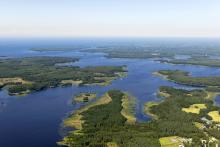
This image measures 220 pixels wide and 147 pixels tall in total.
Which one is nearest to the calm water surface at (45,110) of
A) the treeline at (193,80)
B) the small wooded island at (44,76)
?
the treeline at (193,80)

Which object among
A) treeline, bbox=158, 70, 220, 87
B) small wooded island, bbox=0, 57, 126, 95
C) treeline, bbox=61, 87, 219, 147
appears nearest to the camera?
treeline, bbox=61, 87, 219, 147

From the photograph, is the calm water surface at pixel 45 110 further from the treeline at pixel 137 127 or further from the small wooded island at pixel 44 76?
the small wooded island at pixel 44 76

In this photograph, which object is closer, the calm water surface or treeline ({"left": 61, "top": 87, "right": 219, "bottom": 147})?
treeline ({"left": 61, "top": 87, "right": 219, "bottom": 147})

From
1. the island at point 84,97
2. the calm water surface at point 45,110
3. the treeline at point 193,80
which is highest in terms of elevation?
the treeline at point 193,80

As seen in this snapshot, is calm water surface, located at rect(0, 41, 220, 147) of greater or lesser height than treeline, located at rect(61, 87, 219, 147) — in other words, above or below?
below

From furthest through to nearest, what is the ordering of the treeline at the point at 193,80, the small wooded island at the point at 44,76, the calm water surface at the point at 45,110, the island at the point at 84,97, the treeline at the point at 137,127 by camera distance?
the treeline at the point at 193,80, the small wooded island at the point at 44,76, the island at the point at 84,97, the calm water surface at the point at 45,110, the treeline at the point at 137,127

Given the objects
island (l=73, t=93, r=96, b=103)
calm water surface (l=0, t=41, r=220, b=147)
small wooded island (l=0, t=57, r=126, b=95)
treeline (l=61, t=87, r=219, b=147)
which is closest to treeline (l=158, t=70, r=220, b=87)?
calm water surface (l=0, t=41, r=220, b=147)

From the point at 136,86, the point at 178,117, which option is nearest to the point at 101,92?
the point at 136,86

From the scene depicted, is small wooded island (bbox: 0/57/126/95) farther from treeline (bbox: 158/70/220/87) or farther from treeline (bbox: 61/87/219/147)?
treeline (bbox: 61/87/219/147)

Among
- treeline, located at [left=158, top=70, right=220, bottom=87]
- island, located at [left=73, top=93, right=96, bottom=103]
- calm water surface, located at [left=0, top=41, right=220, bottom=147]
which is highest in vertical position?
treeline, located at [left=158, top=70, right=220, bottom=87]
